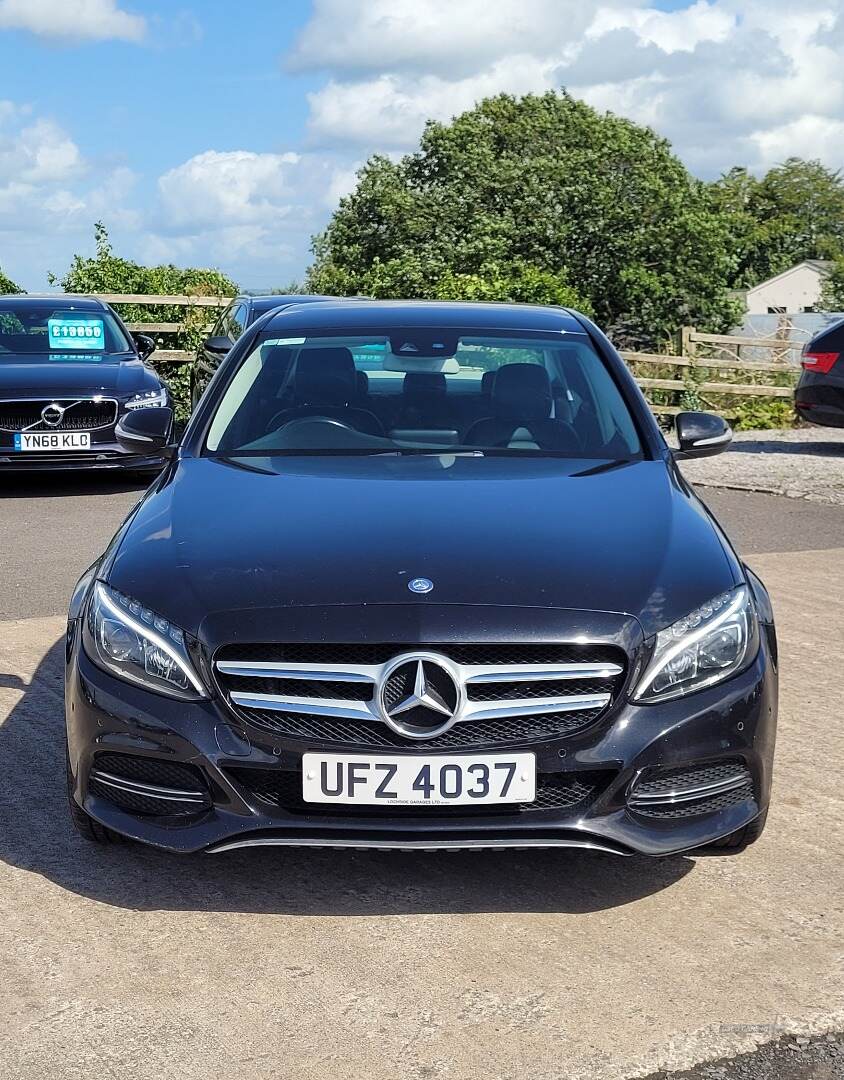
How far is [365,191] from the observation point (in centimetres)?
5109

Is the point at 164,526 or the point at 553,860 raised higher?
the point at 164,526

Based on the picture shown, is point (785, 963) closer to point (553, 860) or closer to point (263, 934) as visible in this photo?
point (553, 860)

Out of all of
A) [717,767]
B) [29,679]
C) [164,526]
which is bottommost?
[29,679]

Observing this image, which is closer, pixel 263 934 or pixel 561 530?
pixel 263 934

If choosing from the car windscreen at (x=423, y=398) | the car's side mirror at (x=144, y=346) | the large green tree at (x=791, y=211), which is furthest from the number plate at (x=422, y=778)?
the large green tree at (x=791, y=211)

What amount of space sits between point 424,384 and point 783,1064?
285 centimetres

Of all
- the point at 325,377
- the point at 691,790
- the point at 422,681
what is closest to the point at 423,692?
the point at 422,681

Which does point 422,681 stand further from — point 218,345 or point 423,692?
point 218,345

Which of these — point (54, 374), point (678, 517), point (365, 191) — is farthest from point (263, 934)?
point (365, 191)

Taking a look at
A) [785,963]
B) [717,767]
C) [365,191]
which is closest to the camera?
[785,963]

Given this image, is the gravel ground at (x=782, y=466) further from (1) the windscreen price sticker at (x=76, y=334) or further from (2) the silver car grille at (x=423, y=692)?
(2) the silver car grille at (x=423, y=692)

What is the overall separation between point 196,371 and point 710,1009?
12.7 meters

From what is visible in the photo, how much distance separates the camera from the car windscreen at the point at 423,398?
4945 mm

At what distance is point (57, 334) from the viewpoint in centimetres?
1343
